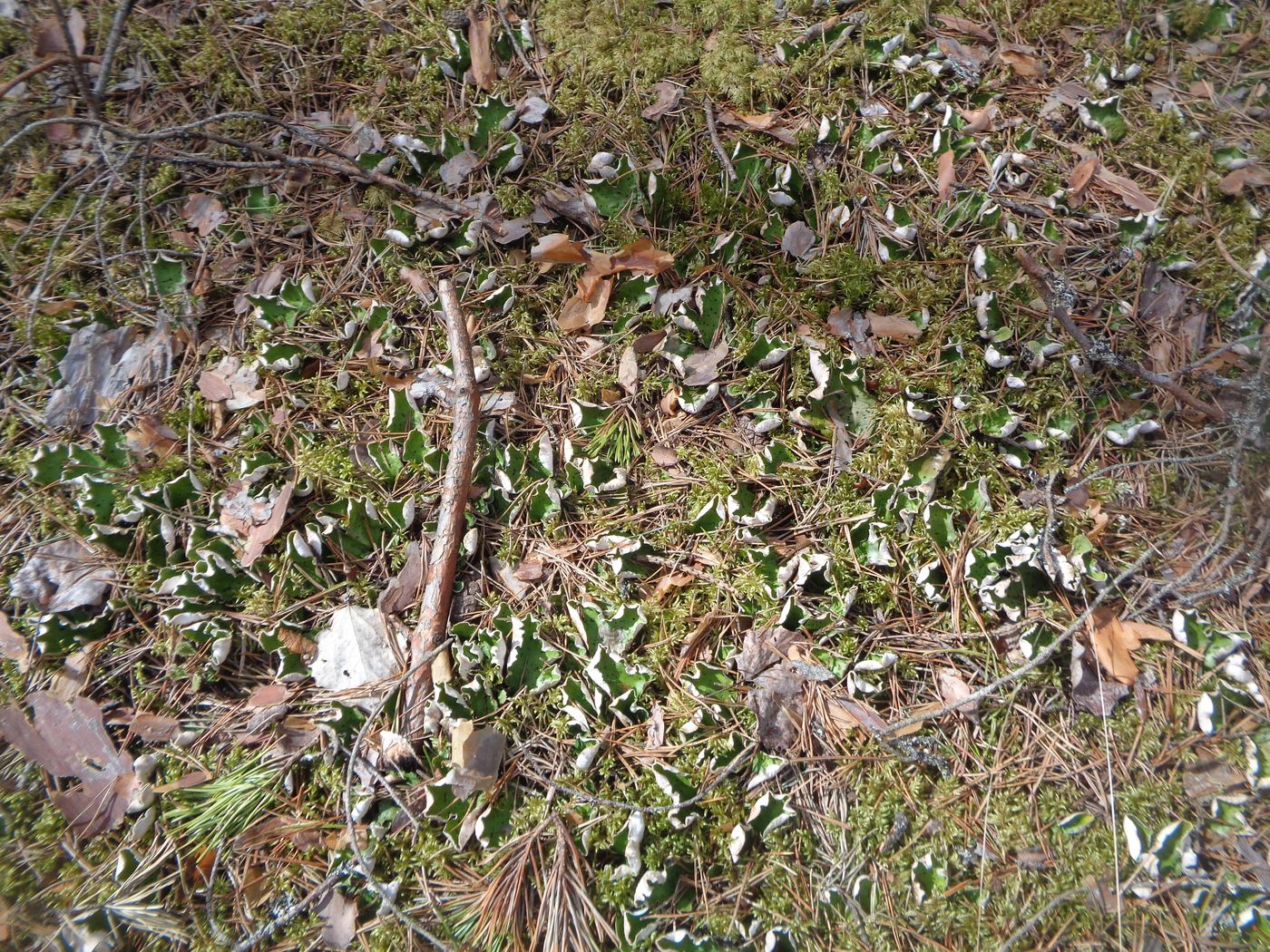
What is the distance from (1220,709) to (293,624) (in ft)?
10.8

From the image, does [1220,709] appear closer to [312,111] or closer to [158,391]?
[158,391]

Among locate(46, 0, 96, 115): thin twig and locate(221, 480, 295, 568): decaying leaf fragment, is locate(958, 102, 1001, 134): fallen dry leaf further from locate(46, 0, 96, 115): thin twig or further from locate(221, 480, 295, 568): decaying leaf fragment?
locate(46, 0, 96, 115): thin twig

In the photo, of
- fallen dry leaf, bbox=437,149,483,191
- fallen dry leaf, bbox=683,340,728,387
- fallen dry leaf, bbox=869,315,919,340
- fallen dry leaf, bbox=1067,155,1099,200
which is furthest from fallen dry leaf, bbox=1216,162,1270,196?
fallen dry leaf, bbox=437,149,483,191

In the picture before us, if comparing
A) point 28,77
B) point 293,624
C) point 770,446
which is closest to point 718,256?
point 770,446

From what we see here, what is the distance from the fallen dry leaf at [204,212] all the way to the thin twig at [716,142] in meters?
2.31

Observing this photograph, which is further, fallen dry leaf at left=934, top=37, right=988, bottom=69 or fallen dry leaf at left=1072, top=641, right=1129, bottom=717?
fallen dry leaf at left=934, top=37, right=988, bottom=69

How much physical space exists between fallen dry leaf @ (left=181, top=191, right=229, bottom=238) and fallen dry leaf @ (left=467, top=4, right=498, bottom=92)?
1374 millimetres

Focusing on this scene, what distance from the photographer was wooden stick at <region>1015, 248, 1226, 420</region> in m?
2.97

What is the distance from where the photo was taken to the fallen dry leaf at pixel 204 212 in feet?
11.8

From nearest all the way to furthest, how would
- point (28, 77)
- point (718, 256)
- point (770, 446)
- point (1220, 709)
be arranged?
point (1220, 709), point (770, 446), point (718, 256), point (28, 77)

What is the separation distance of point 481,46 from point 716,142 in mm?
1316

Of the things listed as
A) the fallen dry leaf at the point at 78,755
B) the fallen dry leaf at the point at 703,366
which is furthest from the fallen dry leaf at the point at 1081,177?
the fallen dry leaf at the point at 78,755

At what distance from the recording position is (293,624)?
114 inches

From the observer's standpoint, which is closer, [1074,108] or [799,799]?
[799,799]
